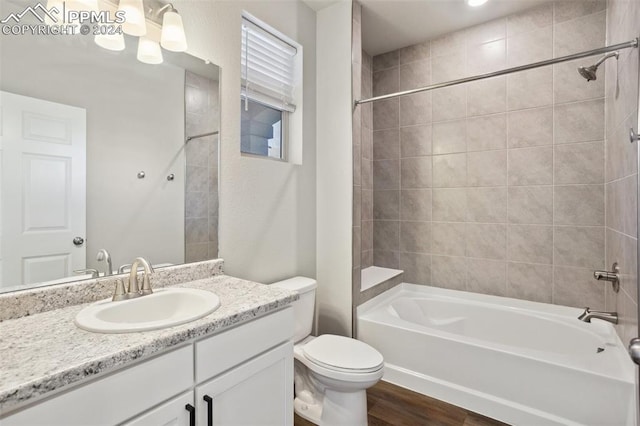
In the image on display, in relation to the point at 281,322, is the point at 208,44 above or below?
above

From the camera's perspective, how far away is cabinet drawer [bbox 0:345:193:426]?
0.67 meters

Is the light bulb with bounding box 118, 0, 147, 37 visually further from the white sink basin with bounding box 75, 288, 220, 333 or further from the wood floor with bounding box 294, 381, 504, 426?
the wood floor with bounding box 294, 381, 504, 426

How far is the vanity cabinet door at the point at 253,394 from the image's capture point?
0.98 metres

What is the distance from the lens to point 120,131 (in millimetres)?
1292

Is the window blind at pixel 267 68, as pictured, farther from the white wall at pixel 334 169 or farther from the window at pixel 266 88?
the white wall at pixel 334 169

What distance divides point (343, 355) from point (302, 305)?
0.39m

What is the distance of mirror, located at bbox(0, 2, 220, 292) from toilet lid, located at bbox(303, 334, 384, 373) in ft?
2.53

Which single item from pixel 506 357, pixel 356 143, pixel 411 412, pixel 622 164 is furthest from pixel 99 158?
pixel 622 164

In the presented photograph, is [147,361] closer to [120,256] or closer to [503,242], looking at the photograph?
[120,256]

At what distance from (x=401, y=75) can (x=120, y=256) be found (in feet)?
8.95

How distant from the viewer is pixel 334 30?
2230 mm

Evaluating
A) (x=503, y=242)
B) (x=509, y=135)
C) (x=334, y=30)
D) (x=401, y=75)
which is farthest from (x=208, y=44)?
(x=503, y=242)

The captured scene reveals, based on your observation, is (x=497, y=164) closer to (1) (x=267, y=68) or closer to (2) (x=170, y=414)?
(1) (x=267, y=68)

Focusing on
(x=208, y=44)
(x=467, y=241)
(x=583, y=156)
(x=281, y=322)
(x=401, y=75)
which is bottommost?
(x=281, y=322)
